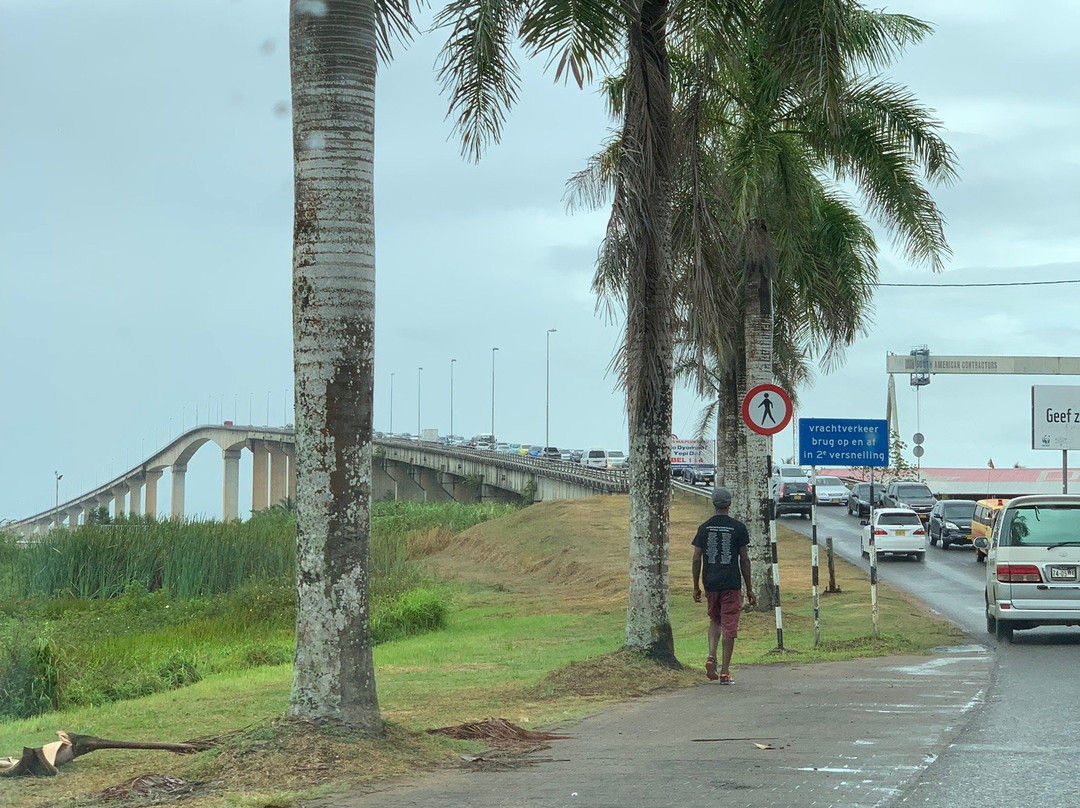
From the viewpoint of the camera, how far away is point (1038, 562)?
1748cm

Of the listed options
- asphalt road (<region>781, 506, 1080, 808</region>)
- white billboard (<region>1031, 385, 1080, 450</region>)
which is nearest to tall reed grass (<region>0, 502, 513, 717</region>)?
asphalt road (<region>781, 506, 1080, 808</region>)

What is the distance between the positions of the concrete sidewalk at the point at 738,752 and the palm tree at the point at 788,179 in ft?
14.1

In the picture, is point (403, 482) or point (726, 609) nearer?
point (726, 609)

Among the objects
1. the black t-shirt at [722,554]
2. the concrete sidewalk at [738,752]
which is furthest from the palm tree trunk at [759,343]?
the concrete sidewalk at [738,752]

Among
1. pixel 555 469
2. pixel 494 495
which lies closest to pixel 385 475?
pixel 494 495

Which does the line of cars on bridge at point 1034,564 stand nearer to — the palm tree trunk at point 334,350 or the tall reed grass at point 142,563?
the palm tree trunk at point 334,350

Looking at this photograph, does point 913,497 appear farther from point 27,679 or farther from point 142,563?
point 27,679

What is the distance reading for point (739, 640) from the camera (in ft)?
61.9

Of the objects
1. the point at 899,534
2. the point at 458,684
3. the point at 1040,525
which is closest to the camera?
the point at 458,684

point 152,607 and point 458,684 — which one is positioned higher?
point 458,684

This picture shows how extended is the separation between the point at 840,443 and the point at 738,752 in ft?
33.5

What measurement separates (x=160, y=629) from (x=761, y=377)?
12423mm

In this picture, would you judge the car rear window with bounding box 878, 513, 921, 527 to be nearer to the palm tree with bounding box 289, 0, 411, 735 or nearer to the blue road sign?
the blue road sign

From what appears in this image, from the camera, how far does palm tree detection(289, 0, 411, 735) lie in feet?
29.6
